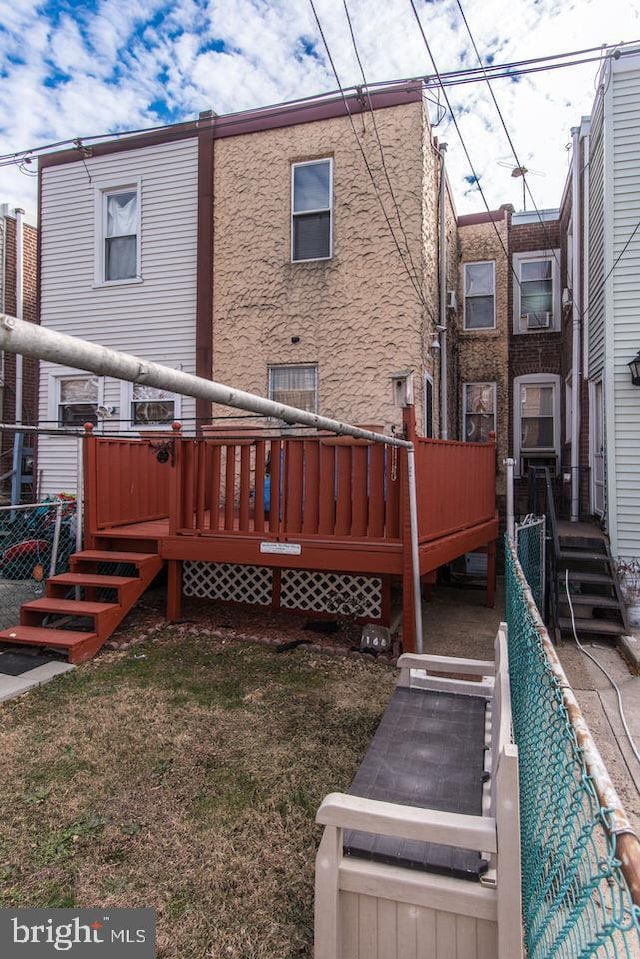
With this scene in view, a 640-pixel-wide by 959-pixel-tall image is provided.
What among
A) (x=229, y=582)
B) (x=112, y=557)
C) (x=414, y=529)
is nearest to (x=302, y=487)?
(x=414, y=529)

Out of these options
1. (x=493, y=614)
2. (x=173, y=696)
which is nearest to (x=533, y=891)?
(x=173, y=696)

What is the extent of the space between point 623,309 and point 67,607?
24.2 feet

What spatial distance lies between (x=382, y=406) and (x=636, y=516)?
353 cm

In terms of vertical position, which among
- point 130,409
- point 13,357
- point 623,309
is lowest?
point 130,409

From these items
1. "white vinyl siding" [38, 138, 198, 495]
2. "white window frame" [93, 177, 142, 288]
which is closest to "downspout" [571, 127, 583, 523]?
"white vinyl siding" [38, 138, 198, 495]

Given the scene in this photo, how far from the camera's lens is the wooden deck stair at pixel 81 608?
484cm

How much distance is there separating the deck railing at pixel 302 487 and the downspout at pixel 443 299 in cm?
477

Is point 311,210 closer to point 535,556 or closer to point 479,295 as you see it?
point 479,295

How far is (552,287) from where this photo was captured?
11.3 m

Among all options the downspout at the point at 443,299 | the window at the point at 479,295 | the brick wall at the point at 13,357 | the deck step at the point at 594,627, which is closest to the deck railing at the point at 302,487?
the deck step at the point at 594,627

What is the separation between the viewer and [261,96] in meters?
8.04

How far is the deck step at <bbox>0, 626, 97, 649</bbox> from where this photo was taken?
4754mm

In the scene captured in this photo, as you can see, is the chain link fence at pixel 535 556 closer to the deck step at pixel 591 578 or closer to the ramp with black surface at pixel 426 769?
the deck step at pixel 591 578

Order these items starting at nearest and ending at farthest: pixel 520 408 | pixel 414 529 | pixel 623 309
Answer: pixel 414 529
pixel 623 309
pixel 520 408
